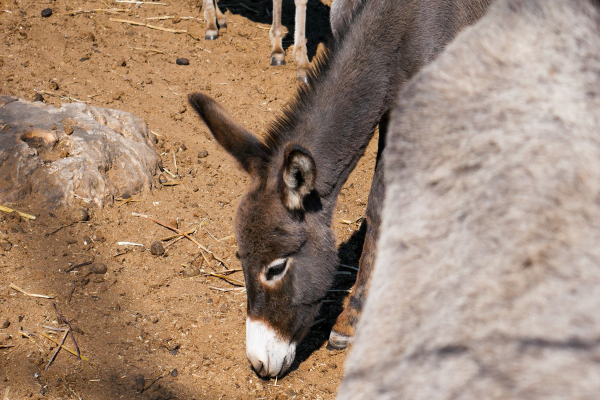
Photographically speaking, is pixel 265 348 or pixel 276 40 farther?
pixel 276 40

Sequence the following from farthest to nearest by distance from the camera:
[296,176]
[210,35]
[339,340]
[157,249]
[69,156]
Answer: [210,35] < [69,156] < [157,249] < [339,340] < [296,176]

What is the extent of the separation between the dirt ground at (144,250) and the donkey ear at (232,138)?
0.10 metres

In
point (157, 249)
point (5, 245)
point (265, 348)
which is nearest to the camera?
point (265, 348)

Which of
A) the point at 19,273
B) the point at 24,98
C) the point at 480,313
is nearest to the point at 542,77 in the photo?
the point at 480,313

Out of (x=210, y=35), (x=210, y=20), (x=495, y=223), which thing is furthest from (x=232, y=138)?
(x=210, y=20)

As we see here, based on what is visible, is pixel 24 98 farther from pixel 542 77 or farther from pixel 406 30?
pixel 542 77

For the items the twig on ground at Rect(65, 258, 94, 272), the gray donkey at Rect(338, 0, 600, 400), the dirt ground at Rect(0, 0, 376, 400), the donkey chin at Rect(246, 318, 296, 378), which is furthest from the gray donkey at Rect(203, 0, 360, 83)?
the gray donkey at Rect(338, 0, 600, 400)

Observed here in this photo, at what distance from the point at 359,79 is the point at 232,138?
0.76 meters

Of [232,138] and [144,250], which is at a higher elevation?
[232,138]

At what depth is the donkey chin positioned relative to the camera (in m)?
2.71

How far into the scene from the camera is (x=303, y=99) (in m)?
2.82

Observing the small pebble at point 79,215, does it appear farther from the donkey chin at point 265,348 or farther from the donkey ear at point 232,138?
the donkey chin at point 265,348

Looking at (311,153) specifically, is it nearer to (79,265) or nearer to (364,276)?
(364,276)

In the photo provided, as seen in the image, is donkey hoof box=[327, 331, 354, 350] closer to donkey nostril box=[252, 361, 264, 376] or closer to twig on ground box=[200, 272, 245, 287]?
donkey nostril box=[252, 361, 264, 376]
